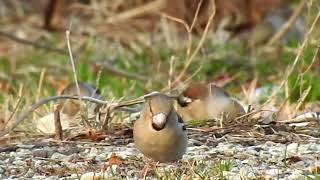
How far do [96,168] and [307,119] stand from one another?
4.84 ft

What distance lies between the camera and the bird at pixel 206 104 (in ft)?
19.6

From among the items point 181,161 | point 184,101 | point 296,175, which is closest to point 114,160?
point 181,161

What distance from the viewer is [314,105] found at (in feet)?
22.1

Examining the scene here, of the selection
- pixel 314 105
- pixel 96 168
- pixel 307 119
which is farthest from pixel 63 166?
pixel 314 105

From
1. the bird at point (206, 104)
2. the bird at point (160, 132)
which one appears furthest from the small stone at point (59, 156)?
the bird at point (206, 104)

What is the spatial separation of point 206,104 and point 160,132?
1.58 metres

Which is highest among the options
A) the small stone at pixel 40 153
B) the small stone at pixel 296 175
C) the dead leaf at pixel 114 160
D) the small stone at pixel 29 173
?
the small stone at pixel 40 153

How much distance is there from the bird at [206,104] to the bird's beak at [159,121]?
1379 millimetres

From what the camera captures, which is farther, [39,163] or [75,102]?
[75,102]

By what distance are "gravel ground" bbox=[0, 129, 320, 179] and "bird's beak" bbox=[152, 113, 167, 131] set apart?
189 millimetres

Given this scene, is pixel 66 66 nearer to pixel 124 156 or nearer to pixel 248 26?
pixel 248 26

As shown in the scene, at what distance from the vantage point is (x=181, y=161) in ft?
16.1

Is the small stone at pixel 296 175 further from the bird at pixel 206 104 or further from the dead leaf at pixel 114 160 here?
the bird at pixel 206 104

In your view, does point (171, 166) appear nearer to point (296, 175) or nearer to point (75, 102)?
point (296, 175)
